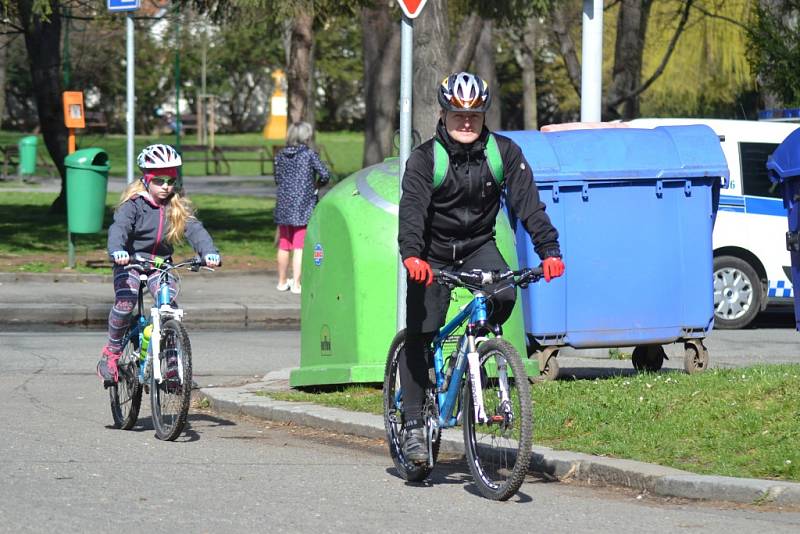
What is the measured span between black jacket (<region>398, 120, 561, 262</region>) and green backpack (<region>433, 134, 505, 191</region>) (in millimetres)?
17

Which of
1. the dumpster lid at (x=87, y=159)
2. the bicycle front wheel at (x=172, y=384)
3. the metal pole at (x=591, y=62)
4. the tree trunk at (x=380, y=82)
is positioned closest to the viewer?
the bicycle front wheel at (x=172, y=384)

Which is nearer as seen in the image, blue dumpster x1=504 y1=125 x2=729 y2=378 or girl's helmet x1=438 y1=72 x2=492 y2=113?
girl's helmet x1=438 y1=72 x2=492 y2=113

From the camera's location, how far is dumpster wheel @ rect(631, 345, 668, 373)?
438 inches

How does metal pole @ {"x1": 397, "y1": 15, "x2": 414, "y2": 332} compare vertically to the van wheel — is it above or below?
above

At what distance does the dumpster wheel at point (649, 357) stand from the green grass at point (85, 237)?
28.3 ft

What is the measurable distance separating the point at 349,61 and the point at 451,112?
70.7 metres

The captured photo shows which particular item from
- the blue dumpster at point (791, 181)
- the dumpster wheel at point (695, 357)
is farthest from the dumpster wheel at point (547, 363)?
the blue dumpster at point (791, 181)

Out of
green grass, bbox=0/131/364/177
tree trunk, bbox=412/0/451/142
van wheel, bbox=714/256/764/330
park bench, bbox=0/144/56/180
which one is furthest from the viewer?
green grass, bbox=0/131/364/177

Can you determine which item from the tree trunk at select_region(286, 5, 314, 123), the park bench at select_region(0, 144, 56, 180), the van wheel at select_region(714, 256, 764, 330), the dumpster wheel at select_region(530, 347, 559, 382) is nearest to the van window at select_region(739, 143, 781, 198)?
the van wheel at select_region(714, 256, 764, 330)

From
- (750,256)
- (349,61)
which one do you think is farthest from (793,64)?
(349,61)

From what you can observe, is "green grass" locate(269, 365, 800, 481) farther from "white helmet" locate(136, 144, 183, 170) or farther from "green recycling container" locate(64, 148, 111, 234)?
"green recycling container" locate(64, 148, 111, 234)

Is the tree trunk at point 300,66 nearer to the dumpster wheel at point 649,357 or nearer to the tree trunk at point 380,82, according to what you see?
the tree trunk at point 380,82

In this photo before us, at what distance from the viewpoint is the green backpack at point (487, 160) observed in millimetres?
6828

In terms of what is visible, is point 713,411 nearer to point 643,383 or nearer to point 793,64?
point 643,383
